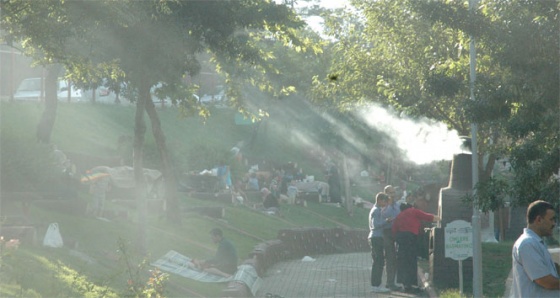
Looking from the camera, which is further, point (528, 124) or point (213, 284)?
point (213, 284)

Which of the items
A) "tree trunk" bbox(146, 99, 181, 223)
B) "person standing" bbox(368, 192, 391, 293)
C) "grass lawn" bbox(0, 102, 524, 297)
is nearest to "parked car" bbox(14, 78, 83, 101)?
"grass lawn" bbox(0, 102, 524, 297)

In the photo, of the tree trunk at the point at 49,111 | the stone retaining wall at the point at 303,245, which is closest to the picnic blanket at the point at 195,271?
the stone retaining wall at the point at 303,245

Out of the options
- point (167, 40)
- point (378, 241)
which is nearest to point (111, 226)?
point (167, 40)

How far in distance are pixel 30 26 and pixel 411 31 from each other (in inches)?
419

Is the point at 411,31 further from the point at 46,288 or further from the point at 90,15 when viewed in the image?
the point at 46,288

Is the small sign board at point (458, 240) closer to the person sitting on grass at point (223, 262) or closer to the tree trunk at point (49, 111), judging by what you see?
the person sitting on grass at point (223, 262)

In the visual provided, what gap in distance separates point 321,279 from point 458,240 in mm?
5005

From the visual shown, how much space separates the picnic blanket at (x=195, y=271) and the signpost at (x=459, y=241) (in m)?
3.25

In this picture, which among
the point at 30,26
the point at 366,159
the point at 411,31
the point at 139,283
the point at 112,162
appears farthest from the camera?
the point at 366,159

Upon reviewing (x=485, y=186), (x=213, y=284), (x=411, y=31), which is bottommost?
(x=213, y=284)

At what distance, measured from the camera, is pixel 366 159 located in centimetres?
4962

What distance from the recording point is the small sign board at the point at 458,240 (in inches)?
651

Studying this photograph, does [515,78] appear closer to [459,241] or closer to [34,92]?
[459,241]

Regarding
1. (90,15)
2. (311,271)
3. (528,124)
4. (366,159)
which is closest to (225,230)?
(311,271)
